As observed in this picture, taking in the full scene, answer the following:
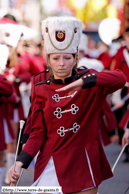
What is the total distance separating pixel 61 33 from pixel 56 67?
9.9 inches

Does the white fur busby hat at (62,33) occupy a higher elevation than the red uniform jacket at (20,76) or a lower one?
higher

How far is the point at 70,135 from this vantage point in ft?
10.4

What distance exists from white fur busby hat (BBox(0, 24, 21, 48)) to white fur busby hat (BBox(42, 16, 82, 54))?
2092 mm

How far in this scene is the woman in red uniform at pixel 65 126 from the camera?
10.2 feet

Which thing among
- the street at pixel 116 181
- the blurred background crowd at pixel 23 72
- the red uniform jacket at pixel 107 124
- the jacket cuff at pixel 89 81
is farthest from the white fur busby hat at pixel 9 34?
Answer: the jacket cuff at pixel 89 81

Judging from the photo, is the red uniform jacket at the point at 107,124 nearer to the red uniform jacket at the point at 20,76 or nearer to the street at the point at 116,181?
the street at the point at 116,181

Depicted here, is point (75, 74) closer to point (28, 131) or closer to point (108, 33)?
point (28, 131)

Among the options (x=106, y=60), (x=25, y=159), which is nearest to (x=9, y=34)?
(x=25, y=159)

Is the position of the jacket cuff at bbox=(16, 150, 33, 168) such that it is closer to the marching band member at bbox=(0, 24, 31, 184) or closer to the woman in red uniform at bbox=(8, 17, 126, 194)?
the woman in red uniform at bbox=(8, 17, 126, 194)

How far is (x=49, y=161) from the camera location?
10.4 feet

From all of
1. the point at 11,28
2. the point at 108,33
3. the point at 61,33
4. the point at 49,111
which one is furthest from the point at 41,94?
the point at 108,33

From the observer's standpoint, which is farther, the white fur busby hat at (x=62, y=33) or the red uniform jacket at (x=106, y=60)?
the red uniform jacket at (x=106, y=60)

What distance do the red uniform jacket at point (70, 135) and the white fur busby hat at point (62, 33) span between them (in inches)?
8.9

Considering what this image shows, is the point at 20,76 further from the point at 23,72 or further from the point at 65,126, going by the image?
the point at 65,126
